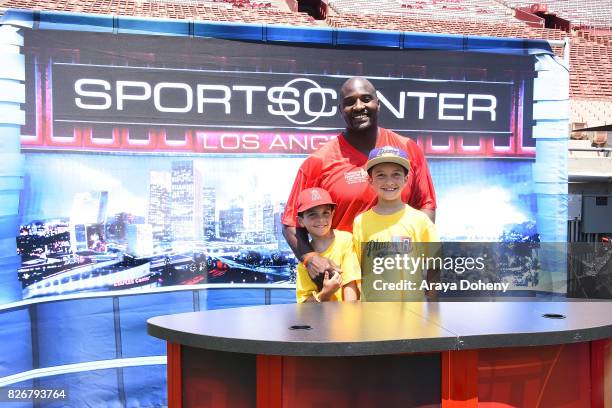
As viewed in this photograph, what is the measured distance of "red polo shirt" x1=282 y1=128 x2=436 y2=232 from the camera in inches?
124

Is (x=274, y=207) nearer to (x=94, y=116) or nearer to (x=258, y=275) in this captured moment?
(x=258, y=275)

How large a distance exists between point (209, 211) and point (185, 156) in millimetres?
377

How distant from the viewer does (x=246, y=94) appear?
382 cm

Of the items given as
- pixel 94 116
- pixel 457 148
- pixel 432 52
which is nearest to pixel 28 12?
pixel 94 116

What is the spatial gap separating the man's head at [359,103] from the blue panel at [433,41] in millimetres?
981

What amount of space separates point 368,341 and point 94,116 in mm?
2567

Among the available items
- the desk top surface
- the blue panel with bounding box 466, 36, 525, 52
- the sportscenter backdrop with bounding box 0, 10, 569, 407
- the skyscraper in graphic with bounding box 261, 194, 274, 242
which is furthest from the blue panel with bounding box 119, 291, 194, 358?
the blue panel with bounding box 466, 36, 525, 52

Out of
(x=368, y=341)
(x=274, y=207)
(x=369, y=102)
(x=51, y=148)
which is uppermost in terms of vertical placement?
(x=369, y=102)

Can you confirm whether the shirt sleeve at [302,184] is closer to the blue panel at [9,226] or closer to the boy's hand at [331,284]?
the boy's hand at [331,284]

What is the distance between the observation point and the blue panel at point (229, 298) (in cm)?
385

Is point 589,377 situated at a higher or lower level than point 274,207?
lower

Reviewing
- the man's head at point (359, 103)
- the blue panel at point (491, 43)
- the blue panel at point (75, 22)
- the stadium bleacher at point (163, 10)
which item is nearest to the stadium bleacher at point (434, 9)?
the stadium bleacher at point (163, 10)

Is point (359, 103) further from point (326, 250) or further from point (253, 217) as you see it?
point (253, 217)

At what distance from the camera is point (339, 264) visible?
2920 mm
